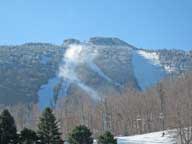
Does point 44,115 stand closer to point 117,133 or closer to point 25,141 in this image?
point 25,141

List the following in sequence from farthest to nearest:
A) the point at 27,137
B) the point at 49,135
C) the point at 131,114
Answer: the point at 131,114 < the point at 49,135 < the point at 27,137

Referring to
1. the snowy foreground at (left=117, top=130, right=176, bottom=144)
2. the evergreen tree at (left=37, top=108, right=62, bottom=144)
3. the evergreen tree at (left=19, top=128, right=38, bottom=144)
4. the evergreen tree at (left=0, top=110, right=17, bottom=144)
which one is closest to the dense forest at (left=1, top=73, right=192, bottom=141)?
the snowy foreground at (left=117, top=130, right=176, bottom=144)

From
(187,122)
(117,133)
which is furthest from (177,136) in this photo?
(117,133)

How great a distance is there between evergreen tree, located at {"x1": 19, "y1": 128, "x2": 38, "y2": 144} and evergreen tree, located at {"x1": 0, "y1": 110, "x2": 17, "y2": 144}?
44 centimetres

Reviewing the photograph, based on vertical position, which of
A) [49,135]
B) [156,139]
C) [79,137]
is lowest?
[156,139]

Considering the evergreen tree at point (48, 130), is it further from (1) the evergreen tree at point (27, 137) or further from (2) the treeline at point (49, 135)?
(1) the evergreen tree at point (27, 137)

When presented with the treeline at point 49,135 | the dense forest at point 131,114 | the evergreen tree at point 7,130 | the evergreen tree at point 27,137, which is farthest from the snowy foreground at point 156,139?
the evergreen tree at point 7,130

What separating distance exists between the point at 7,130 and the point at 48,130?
2825 mm

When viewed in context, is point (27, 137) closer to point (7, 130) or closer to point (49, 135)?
point (7, 130)

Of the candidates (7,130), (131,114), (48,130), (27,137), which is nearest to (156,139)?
(131,114)

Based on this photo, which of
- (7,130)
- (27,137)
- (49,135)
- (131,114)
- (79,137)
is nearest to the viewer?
(7,130)

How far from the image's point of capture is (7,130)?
1697cm

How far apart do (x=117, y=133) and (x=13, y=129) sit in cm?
5974

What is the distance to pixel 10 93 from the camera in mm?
163000
